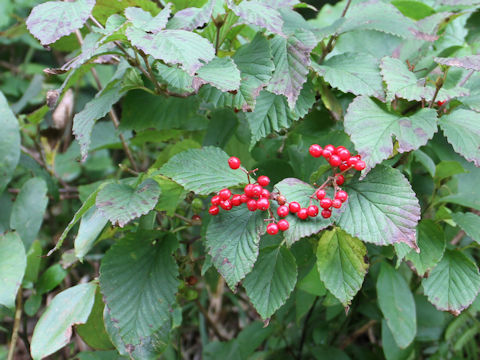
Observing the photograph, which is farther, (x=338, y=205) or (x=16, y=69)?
(x=16, y=69)

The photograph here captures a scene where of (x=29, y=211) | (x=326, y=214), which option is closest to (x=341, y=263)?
(x=326, y=214)

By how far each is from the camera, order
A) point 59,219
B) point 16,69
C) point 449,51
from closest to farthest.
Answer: point 449,51 < point 59,219 < point 16,69

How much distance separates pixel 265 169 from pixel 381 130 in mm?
257

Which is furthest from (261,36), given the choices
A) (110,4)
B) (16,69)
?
(16,69)

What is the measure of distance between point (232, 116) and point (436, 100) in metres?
0.38

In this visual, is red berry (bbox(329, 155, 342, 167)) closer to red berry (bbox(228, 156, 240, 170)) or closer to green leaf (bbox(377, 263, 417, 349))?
red berry (bbox(228, 156, 240, 170))

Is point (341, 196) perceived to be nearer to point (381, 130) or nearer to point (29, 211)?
point (381, 130)

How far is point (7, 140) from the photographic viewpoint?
2.98 ft

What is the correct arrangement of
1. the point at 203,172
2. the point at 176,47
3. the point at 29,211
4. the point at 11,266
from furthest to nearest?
1. the point at 29,211
2. the point at 11,266
3. the point at 203,172
4. the point at 176,47

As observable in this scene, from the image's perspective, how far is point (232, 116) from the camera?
2.96 feet

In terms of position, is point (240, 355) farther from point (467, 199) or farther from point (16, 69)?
point (16, 69)

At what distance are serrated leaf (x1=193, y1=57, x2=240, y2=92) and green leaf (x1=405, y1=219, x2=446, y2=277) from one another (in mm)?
404

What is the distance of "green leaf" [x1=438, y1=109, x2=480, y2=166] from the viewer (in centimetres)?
64

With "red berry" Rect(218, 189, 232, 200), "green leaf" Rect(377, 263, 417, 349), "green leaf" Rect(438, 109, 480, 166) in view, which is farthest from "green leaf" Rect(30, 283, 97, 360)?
"green leaf" Rect(438, 109, 480, 166)
